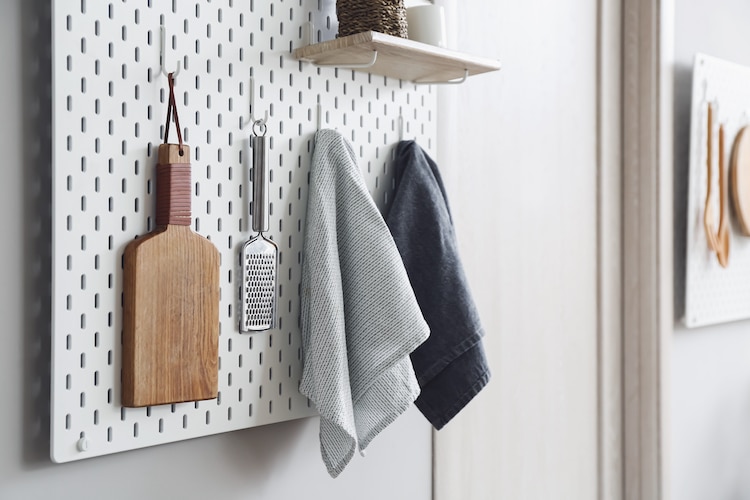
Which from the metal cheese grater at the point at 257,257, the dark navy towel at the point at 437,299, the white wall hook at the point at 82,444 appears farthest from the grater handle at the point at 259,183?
the white wall hook at the point at 82,444

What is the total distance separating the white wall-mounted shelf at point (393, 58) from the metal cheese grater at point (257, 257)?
0.13 meters

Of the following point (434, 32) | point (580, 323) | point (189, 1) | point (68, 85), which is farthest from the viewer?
point (580, 323)

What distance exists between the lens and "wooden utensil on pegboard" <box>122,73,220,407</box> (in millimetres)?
898

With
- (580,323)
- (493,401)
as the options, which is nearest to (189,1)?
(493,401)

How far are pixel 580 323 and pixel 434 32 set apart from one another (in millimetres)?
822

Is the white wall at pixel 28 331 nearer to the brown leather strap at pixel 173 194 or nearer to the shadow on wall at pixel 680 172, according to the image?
the brown leather strap at pixel 173 194

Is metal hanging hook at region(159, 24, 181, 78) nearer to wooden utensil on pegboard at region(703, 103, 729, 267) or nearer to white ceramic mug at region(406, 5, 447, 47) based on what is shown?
white ceramic mug at region(406, 5, 447, 47)

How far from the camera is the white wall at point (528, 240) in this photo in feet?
4.66

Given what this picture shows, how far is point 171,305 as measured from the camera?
925mm

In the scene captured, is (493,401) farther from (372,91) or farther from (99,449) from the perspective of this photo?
(99,449)

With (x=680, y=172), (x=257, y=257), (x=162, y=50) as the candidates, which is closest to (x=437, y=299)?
(x=257, y=257)

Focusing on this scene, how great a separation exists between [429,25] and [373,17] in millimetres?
131

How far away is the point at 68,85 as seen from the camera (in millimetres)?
861

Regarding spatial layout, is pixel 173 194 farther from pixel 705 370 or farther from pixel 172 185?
pixel 705 370
